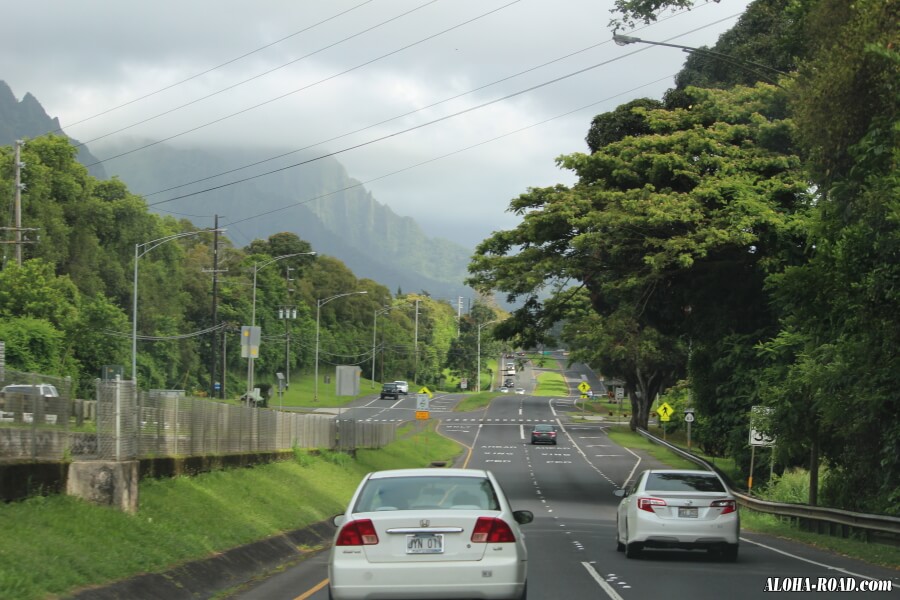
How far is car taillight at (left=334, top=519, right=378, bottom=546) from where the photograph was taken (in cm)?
1070

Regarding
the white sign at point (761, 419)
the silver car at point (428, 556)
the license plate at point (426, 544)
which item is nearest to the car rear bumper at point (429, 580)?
the silver car at point (428, 556)

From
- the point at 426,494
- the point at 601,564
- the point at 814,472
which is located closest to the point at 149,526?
the point at 426,494

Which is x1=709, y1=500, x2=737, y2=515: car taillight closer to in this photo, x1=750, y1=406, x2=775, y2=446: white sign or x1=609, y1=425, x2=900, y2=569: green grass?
x1=609, y1=425, x2=900, y2=569: green grass

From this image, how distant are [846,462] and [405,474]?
2084 centimetres

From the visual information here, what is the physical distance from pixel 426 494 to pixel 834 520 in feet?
54.8

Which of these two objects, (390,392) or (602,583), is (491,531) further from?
(390,392)

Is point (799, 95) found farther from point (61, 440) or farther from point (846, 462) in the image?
point (61, 440)

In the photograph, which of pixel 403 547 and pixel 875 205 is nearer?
pixel 403 547

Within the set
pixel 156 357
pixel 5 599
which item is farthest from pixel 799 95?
pixel 156 357

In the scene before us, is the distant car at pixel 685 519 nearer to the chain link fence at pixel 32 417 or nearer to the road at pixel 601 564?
the road at pixel 601 564

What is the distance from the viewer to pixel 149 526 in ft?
52.4

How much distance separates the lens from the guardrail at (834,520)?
22.0 meters

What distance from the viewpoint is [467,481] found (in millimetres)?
11578

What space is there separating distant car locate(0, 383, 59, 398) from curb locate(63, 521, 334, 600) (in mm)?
3039
